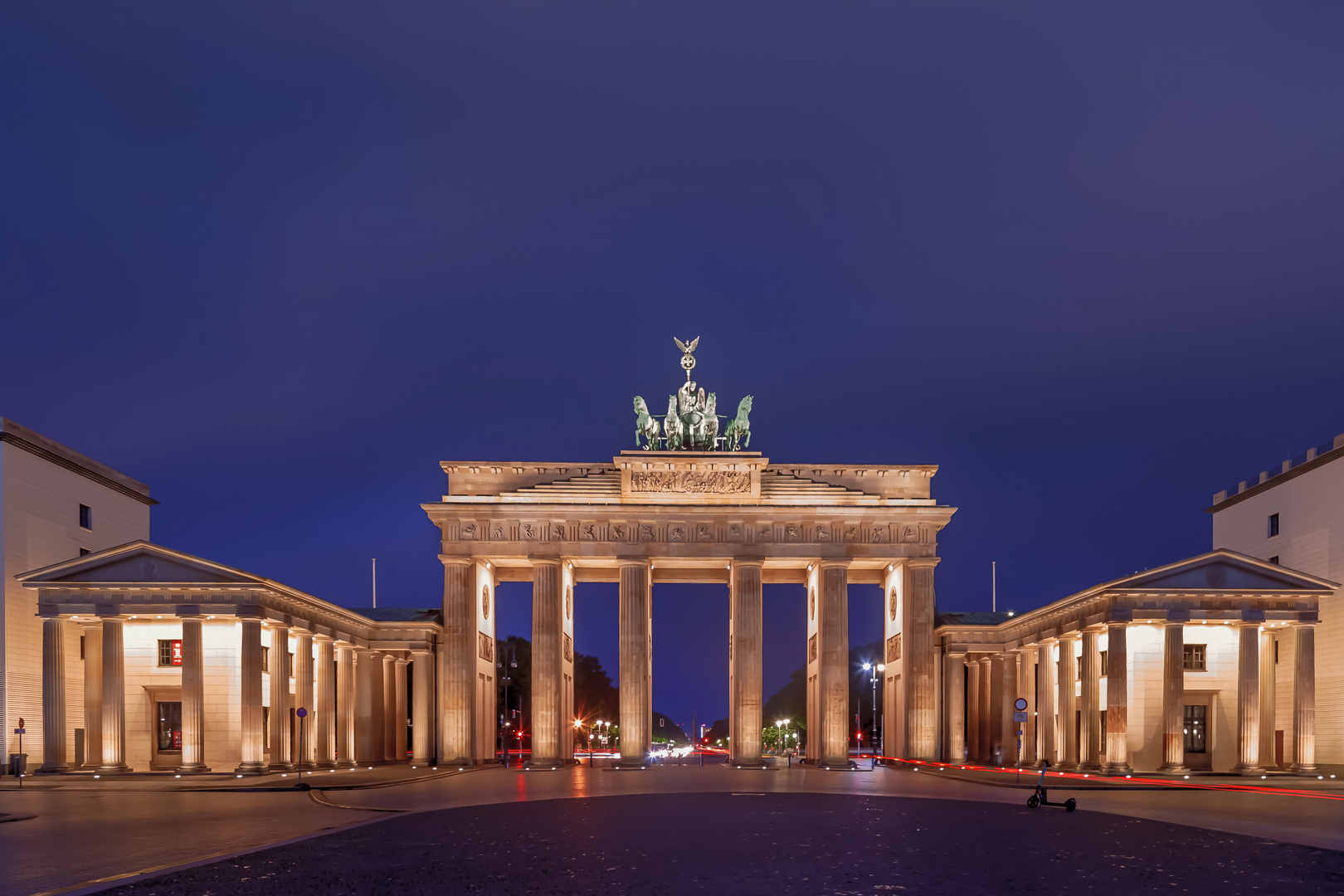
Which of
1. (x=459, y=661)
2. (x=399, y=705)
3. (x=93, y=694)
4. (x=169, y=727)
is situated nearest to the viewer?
(x=93, y=694)

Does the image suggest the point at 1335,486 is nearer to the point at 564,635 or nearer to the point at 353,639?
the point at 564,635

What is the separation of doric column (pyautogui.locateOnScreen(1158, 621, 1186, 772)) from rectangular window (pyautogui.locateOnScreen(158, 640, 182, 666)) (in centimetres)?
4624

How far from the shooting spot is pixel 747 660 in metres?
65.1

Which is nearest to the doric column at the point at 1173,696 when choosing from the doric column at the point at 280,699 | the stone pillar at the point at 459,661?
the stone pillar at the point at 459,661

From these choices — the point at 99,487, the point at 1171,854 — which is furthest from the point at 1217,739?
the point at 99,487

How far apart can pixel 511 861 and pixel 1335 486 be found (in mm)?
51756

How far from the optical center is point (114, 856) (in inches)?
806

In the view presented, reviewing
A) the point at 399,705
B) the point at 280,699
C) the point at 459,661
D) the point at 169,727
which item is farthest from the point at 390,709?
the point at 280,699

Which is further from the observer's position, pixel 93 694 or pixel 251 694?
pixel 93 694

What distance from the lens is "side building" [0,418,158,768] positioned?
5347 cm

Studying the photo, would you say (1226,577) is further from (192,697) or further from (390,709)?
(390,709)

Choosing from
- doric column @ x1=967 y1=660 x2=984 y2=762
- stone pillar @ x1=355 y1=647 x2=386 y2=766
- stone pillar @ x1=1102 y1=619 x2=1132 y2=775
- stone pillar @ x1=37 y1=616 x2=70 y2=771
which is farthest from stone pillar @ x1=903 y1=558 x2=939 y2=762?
stone pillar @ x1=37 y1=616 x2=70 y2=771

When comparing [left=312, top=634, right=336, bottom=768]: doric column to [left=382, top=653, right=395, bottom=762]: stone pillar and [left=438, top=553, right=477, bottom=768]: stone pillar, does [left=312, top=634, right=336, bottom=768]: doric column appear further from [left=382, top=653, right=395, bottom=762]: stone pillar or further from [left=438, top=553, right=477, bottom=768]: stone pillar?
[left=382, top=653, right=395, bottom=762]: stone pillar

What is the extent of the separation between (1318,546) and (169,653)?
187ft
